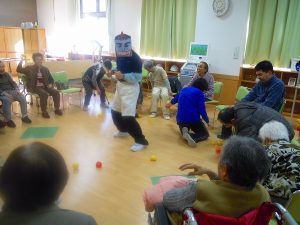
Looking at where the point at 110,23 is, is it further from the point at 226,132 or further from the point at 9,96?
the point at 226,132

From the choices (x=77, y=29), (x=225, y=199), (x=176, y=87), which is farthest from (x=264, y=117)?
(x=77, y=29)

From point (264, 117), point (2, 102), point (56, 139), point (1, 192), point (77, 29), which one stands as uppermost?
point (77, 29)

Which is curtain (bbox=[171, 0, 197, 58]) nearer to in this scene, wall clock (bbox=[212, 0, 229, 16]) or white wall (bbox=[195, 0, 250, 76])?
white wall (bbox=[195, 0, 250, 76])

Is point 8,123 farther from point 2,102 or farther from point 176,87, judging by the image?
point 176,87

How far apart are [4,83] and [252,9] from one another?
15.4 feet

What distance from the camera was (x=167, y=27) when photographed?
6.57 metres

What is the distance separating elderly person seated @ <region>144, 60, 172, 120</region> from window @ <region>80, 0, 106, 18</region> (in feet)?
12.6

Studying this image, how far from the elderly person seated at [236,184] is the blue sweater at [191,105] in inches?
99.7

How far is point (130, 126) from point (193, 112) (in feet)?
3.06

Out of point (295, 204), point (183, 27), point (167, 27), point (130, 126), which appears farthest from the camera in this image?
point (167, 27)

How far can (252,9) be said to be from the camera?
5328mm

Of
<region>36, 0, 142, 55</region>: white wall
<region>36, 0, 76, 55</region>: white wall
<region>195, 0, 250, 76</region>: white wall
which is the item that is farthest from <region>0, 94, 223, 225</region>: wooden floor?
<region>36, 0, 76, 55</region>: white wall

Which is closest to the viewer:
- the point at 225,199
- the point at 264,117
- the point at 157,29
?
the point at 225,199

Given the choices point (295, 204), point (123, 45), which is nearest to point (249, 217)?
point (295, 204)
